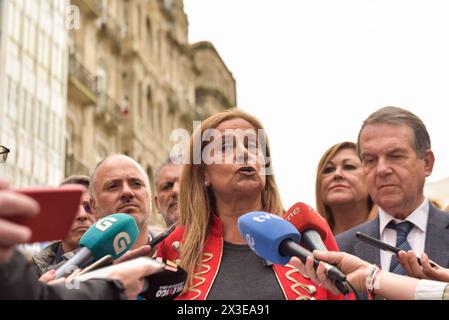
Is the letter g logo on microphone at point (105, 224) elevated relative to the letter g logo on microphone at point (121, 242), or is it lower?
elevated

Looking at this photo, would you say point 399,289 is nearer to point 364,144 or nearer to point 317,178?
point 364,144

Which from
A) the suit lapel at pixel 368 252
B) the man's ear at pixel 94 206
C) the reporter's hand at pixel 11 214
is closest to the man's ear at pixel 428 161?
the suit lapel at pixel 368 252

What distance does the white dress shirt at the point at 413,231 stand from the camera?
4.18 metres

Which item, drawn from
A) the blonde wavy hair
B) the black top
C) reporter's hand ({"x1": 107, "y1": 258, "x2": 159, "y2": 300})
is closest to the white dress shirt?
the blonde wavy hair

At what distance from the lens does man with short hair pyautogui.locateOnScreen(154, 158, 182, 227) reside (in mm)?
6250

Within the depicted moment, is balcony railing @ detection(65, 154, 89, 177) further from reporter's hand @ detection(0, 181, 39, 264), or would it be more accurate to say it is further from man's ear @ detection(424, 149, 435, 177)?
reporter's hand @ detection(0, 181, 39, 264)

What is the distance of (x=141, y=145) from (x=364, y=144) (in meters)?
26.0

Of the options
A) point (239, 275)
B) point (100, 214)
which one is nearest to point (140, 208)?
point (100, 214)

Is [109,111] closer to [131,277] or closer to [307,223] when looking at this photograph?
[307,223]

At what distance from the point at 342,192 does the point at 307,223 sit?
7.08 ft

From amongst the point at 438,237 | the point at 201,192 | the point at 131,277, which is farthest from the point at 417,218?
the point at 131,277

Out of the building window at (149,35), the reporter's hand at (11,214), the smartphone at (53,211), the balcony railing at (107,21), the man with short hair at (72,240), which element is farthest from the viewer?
the building window at (149,35)

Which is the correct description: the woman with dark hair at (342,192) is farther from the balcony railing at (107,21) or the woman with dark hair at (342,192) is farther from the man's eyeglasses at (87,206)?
the balcony railing at (107,21)

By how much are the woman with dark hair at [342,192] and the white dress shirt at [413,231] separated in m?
1.23
